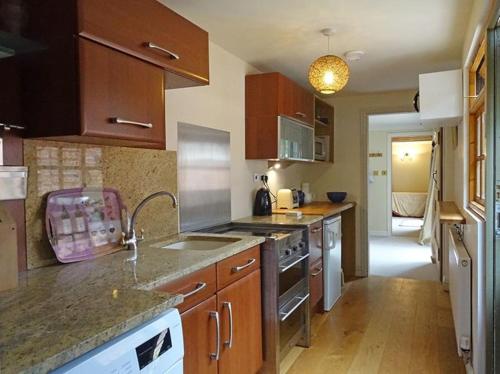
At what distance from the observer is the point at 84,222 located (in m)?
1.84

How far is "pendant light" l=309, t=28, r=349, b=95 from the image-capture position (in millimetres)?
2684

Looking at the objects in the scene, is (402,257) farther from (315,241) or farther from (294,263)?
(294,263)

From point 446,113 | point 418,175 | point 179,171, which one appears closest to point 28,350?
point 179,171

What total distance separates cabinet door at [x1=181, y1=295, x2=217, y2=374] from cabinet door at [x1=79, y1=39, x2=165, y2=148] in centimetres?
78

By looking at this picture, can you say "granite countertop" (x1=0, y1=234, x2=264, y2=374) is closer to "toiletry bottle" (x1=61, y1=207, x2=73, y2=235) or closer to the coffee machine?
"toiletry bottle" (x1=61, y1=207, x2=73, y2=235)

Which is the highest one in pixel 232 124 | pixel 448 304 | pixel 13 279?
pixel 232 124

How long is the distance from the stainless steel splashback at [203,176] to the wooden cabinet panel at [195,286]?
890 millimetres

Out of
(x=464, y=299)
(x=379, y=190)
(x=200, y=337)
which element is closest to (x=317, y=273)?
(x=464, y=299)

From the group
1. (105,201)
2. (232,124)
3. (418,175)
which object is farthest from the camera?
(418,175)

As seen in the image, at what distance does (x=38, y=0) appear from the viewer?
58.8 inches

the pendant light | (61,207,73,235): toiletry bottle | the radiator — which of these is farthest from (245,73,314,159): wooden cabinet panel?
(61,207,73,235): toiletry bottle

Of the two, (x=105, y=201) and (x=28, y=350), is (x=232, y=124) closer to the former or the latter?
(x=105, y=201)

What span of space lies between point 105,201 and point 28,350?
1.17 metres

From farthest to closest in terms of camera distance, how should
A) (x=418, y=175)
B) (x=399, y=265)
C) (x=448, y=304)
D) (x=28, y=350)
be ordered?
(x=418, y=175) → (x=399, y=265) → (x=448, y=304) → (x=28, y=350)
